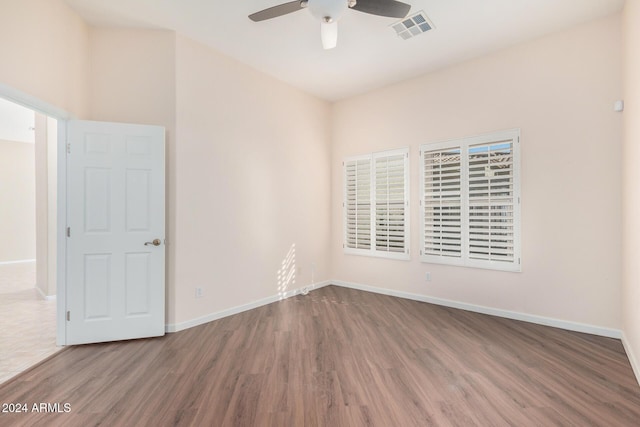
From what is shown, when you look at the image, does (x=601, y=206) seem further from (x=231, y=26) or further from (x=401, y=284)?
(x=231, y=26)

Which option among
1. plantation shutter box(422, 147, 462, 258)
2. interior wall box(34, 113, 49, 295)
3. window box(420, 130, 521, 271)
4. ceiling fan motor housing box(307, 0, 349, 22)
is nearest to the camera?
ceiling fan motor housing box(307, 0, 349, 22)

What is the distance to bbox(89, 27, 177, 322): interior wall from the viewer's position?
327cm

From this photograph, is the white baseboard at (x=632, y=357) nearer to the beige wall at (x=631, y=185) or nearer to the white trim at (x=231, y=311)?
the beige wall at (x=631, y=185)

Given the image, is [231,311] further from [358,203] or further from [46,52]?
[46,52]

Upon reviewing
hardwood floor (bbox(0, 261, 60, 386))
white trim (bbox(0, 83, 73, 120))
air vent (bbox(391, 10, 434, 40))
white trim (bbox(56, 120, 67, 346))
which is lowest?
hardwood floor (bbox(0, 261, 60, 386))

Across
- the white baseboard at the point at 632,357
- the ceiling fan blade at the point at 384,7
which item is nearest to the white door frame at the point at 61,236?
the ceiling fan blade at the point at 384,7

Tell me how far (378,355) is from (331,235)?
9.64 ft

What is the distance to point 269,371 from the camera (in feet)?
8.09

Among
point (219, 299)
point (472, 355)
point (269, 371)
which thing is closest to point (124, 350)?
point (219, 299)

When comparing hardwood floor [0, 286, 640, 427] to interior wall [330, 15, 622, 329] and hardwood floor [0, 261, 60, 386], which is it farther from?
interior wall [330, 15, 622, 329]

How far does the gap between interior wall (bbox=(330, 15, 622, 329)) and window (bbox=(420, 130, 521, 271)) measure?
11cm

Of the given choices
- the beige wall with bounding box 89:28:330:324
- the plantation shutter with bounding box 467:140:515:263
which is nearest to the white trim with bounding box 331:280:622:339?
the plantation shutter with bounding box 467:140:515:263

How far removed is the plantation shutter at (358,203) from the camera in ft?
16.6

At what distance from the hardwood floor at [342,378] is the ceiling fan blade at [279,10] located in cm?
300
